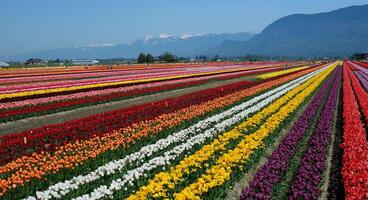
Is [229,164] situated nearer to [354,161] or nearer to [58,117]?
[354,161]

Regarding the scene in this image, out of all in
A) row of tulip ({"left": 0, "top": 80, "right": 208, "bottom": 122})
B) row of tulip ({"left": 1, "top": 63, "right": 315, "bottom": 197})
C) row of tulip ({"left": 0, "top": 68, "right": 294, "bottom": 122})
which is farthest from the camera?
row of tulip ({"left": 0, "top": 68, "right": 294, "bottom": 122})

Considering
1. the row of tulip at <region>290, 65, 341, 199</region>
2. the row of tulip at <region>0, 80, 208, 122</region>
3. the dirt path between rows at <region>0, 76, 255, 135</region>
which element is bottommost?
the dirt path between rows at <region>0, 76, 255, 135</region>

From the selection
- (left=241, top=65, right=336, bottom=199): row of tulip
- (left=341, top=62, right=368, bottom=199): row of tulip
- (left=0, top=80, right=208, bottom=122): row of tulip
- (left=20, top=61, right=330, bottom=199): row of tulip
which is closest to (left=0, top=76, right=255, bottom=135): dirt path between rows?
(left=0, top=80, right=208, bottom=122): row of tulip

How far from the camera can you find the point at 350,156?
37.8ft

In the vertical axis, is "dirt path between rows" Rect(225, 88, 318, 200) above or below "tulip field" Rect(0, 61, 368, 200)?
below

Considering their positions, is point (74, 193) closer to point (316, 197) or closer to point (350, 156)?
point (316, 197)

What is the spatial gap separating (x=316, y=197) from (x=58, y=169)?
5964 millimetres

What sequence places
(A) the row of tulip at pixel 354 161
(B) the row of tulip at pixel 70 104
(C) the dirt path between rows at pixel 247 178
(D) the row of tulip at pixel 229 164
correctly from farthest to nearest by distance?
(B) the row of tulip at pixel 70 104, (C) the dirt path between rows at pixel 247 178, (A) the row of tulip at pixel 354 161, (D) the row of tulip at pixel 229 164

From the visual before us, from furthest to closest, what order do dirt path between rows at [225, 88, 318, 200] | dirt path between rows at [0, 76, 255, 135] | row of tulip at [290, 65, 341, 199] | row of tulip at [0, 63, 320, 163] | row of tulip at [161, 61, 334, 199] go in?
1. dirt path between rows at [0, 76, 255, 135]
2. row of tulip at [0, 63, 320, 163]
3. dirt path between rows at [225, 88, 318, 200]
4. row of tulip at [290, 65, 341, 199]
5. row of tulip at [161, 61, 334, 199]

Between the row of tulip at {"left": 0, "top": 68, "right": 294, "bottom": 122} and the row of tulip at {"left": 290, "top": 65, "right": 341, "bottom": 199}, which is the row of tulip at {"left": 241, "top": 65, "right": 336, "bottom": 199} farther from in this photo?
the row of tulip at {"left": 0, "top": 68, "right": 294, "bottom": 122}

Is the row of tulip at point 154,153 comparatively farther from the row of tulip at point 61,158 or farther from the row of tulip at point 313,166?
the row of tulip at point 313,166

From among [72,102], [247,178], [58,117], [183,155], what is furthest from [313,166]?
[72,102]

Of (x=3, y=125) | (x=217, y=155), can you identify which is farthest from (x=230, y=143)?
(x=3, y=125)

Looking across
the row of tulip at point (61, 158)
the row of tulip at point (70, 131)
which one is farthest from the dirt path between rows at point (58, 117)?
the row of tulip at point (61, 158)
